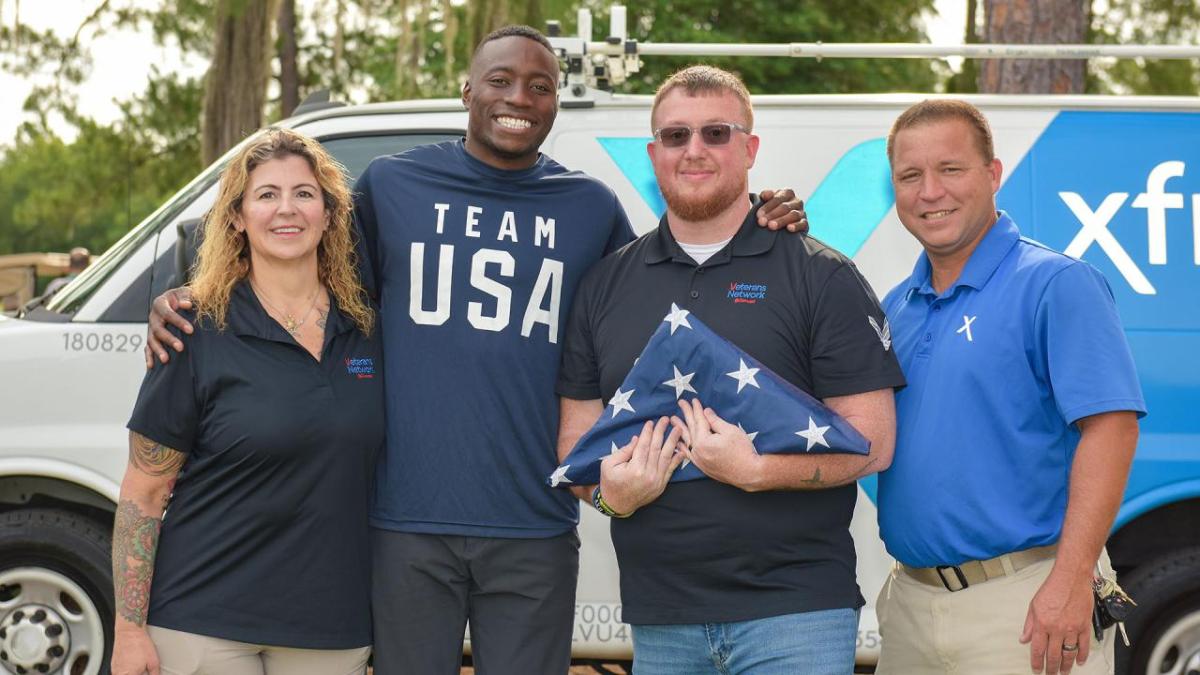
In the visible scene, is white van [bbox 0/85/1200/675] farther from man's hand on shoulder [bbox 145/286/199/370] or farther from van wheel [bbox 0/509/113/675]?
man's hand on shoulder [bbox 145/286/199/370]

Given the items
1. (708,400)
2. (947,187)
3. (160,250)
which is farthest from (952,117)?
(160,250)

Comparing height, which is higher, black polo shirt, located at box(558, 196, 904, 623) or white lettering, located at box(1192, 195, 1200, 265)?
white lettering, located at box(1192, 195, 1200, 265)

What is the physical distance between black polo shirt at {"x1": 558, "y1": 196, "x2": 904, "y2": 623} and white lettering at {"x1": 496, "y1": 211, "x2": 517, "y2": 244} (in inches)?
17.4

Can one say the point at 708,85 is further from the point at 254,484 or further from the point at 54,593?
the point at 54,593

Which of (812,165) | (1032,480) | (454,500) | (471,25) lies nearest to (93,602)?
(454,500)

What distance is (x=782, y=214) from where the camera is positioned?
3.06 meters

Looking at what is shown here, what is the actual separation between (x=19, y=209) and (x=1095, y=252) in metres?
29.0

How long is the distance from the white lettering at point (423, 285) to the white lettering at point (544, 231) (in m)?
0.23

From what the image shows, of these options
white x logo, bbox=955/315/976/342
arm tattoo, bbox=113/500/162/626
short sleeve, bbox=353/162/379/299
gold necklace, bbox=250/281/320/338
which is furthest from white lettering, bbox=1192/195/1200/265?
arm tattoo, bbox=113/500/162/626

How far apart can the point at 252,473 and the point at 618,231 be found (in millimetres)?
1230

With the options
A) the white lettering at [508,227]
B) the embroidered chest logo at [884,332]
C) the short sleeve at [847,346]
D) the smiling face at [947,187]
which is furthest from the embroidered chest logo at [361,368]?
the smiling face at [947,187]

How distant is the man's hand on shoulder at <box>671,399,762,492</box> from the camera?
2789 mm

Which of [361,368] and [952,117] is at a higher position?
[952,117]

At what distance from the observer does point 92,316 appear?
4527mm
